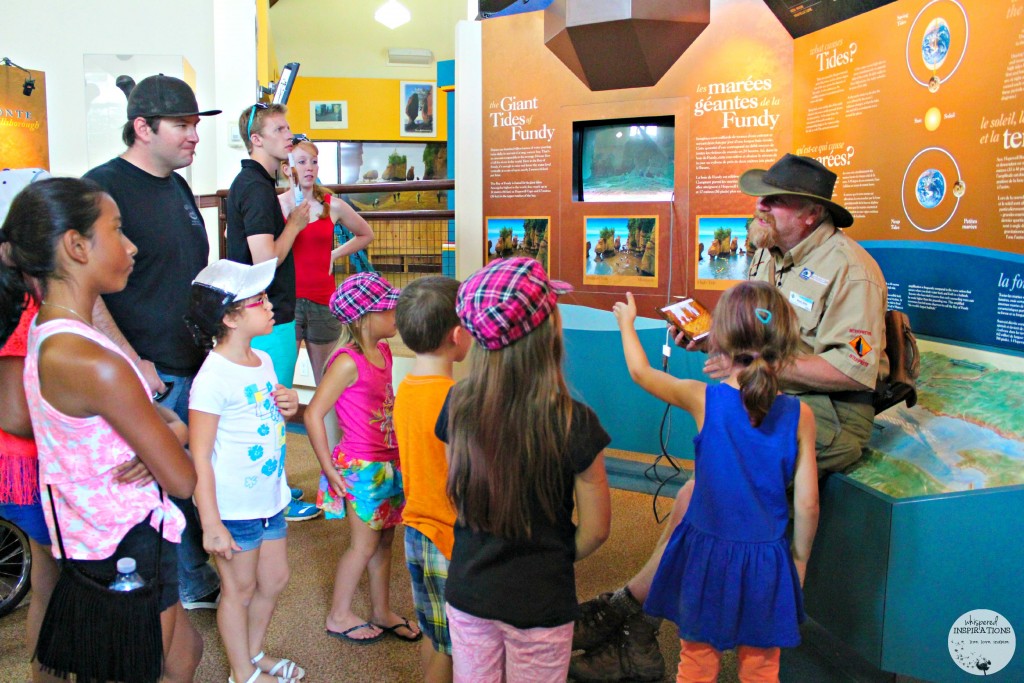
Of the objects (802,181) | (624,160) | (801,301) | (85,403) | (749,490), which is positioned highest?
(624,160)

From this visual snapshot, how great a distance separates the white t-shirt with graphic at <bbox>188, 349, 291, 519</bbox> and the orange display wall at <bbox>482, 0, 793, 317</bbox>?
2208mm

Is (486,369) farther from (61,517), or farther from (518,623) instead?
(61,517)

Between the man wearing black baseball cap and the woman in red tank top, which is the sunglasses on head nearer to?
the woman in red tank top

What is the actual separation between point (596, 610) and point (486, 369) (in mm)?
1170

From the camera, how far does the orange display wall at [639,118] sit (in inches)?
138

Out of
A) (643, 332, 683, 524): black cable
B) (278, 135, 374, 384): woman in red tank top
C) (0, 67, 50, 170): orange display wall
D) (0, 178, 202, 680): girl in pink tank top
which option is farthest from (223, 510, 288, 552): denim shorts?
(0, 67, 50, 170): orange display wall

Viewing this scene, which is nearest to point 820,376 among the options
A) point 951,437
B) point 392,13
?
point 951,437

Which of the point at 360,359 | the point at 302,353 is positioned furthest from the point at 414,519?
the point at 302,353

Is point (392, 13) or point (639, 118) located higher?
point (392, 13)

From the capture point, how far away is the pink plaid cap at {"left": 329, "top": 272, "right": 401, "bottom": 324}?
2.37 metres

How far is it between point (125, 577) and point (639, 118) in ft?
10.1

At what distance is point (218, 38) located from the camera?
19.3 feet

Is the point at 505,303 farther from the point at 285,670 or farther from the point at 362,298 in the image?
the point at 285,670

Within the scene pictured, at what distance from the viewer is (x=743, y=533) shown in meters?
1.86
